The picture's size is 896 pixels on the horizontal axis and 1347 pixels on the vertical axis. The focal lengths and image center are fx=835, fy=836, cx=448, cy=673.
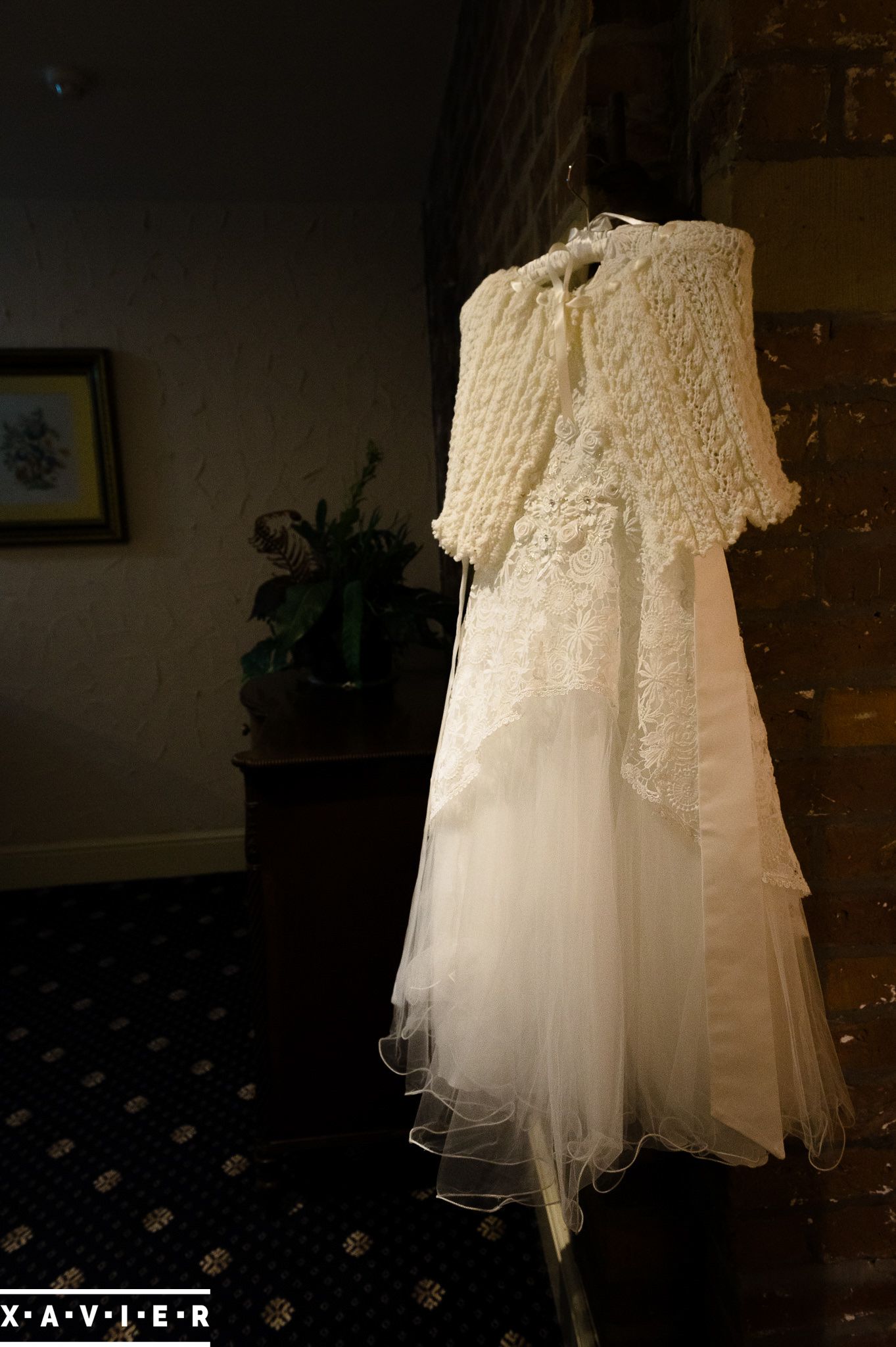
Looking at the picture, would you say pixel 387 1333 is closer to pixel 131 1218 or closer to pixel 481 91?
pixel 131 1218

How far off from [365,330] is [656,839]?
7.78 ft

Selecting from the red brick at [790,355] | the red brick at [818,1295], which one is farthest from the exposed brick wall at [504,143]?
the red brick at [818,1295]

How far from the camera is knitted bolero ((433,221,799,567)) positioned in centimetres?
75

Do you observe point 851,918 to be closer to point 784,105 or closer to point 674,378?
point 674,378

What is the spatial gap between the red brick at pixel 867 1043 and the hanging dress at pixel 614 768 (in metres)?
0.16

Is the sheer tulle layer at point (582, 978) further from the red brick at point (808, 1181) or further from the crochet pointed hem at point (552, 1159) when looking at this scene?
the red brick at point (808, 1181)

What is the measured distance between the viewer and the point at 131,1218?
1.54 m

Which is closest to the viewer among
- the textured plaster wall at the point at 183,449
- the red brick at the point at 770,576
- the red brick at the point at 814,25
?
the red brick at the point at 814,25

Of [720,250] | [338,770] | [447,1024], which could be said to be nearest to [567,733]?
[447,1024]

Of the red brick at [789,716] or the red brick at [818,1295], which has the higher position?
the red brick at [789,716]

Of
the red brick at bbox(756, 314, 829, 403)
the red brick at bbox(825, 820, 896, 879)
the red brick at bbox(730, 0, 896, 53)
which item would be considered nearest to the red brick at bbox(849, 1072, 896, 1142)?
the red brick at bbox(825, 820, 896, 879)

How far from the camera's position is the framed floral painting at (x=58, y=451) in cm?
265

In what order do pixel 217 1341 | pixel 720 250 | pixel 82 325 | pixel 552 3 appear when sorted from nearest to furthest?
1. pixel 720 250
2. pixel 552 3
3. pixel 217 1341
4. pixel 82 325

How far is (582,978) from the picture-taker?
824mm
